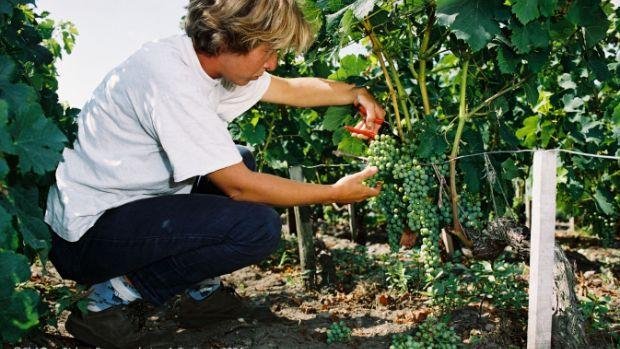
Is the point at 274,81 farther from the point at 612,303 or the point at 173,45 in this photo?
the point at 612,303

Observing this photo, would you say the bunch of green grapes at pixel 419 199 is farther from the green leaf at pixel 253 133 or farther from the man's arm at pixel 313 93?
the green leaf at pixel 253 133

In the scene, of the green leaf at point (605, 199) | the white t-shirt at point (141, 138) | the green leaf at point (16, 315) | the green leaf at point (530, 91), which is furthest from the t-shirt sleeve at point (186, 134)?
the green leaf at point (605, 199)

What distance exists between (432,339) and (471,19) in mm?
1319

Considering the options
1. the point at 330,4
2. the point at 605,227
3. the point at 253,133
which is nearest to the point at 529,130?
the point at 605,227

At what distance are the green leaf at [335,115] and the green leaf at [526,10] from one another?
1.13 meters

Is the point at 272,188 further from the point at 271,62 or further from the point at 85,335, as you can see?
the point at 85,335

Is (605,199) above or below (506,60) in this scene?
below

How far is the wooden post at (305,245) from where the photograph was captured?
3.46m

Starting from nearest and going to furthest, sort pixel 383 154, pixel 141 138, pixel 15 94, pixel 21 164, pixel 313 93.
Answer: pixel 21 164 → pixel 15 94 → pixel 141 138 → pixel 383 154 → pixel 313 93

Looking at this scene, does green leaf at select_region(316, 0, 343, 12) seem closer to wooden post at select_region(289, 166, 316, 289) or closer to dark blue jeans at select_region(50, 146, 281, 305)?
dark blue jeans at select_region(50, 146, 281, 305)

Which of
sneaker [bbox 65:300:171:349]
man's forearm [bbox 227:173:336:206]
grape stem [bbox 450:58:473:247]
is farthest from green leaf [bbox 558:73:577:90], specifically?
sneaker [bbox 65:300:171:349]

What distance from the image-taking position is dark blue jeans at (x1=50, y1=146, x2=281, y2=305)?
243 centimetres

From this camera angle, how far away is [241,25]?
2266mm

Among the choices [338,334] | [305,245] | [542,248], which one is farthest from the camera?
[305,245]
